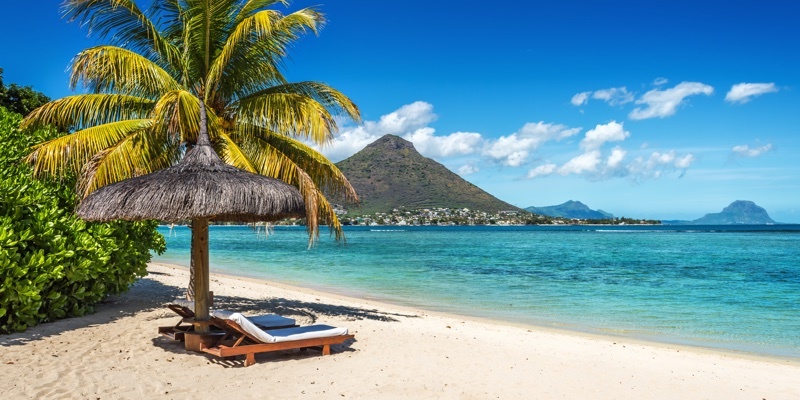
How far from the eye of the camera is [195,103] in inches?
328

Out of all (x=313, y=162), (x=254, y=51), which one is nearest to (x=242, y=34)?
(x=254, y=51)

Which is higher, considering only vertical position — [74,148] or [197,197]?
[74,148]

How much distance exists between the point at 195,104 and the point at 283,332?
360cm

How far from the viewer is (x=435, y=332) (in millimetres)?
9859

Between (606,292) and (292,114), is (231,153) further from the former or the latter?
(606,292)

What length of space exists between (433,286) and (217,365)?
14506 millimetres

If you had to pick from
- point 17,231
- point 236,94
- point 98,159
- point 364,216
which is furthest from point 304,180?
point 364,216

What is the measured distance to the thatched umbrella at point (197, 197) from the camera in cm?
650

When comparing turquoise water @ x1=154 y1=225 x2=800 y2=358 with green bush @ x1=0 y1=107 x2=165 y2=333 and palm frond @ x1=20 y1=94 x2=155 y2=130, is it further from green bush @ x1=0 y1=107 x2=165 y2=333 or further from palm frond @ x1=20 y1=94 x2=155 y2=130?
palm frond @ x1=20 y1=94 x2=155 y2=130

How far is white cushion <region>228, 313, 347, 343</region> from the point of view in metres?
6.63

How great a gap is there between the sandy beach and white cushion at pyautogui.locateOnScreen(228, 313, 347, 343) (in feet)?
0.94

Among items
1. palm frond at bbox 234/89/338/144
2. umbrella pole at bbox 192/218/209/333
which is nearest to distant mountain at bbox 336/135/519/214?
palm frond at bbox 234/89/338/144

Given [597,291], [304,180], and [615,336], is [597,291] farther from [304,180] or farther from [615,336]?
[304,180]

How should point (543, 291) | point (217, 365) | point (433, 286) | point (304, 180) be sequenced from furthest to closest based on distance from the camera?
1. point (433, 286)
2. point (543, 291)
3. point (304, 180)
4. point (217, 365)
